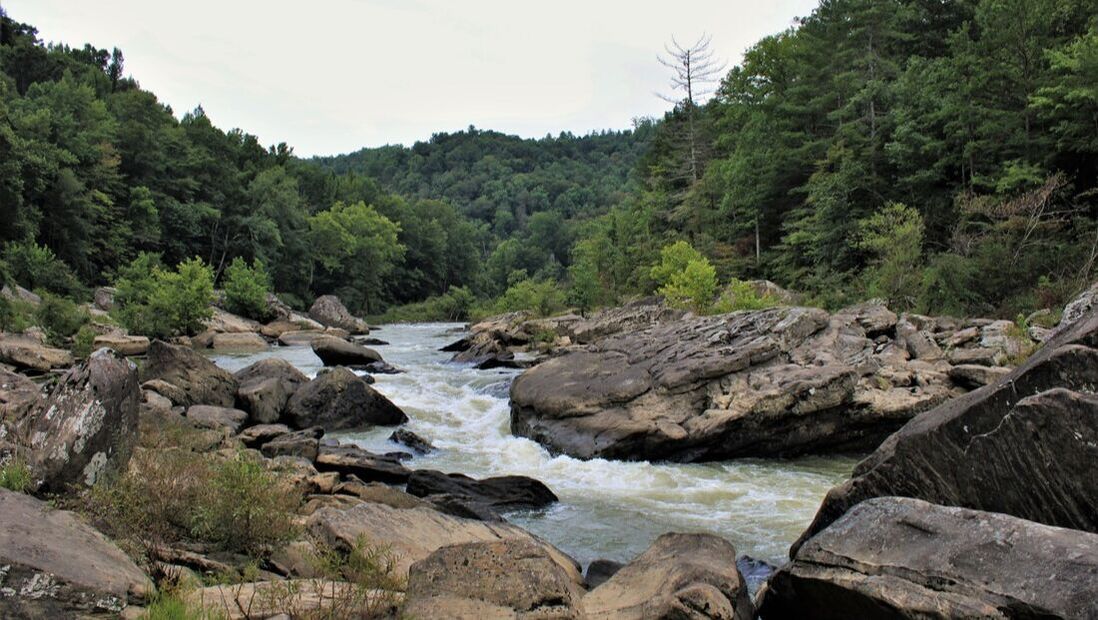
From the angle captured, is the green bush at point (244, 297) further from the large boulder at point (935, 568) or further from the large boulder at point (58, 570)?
the large boulder at point (935, 568)

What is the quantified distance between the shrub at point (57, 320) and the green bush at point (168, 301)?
6916 mm

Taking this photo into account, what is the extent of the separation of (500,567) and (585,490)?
610 cm

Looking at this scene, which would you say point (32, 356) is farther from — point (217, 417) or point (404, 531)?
point (404, 531)

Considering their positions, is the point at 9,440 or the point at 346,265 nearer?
the point at 9,440

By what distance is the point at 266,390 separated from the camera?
15578mm

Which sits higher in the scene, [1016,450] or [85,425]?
[85,425]

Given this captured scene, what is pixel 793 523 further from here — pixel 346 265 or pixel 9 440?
pixel 346 265

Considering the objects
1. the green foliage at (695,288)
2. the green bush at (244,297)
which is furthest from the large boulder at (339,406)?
Answer: the green bush at (244,297)

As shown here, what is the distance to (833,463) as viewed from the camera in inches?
507

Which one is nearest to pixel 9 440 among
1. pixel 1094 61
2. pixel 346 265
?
pixel 1094 61

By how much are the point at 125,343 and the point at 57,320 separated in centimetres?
293

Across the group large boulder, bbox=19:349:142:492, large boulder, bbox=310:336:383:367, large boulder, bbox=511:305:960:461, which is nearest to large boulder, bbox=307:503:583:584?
large boulder, bbox=19:349:142:492

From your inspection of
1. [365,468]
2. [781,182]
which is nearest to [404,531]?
[365,468]

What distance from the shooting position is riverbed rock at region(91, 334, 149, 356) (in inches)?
901
